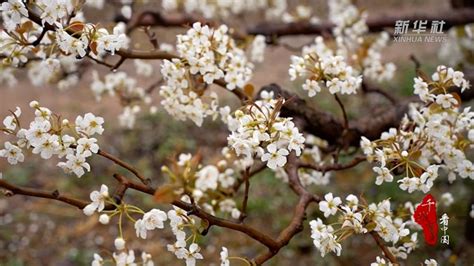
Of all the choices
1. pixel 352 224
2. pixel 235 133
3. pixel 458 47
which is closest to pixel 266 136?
pixel 235 133

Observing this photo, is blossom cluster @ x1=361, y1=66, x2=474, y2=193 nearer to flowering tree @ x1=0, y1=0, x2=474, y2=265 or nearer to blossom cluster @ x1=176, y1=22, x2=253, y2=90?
flowering tree @ x1=0, y1=0, x2=474, y2=265

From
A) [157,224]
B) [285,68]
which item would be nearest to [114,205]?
[157,224]

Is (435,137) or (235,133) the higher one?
(235,133)

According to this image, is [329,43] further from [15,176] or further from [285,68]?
[285,68]

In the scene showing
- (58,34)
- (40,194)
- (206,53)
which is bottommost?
(40,194)

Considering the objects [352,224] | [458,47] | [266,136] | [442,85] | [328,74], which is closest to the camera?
[266,136]

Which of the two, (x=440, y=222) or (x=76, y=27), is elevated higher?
(x=76, y=27)

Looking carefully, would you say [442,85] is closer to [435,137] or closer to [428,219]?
[435,137]

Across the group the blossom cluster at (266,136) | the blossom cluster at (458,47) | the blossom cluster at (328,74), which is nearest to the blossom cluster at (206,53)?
the blossom cluster at (328,74)

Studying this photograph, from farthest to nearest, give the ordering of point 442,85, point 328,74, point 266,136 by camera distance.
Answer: point 328,74
point 442,85
point 266,136
